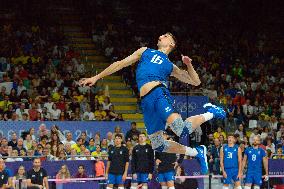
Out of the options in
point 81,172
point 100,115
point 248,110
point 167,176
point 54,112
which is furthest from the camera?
point 248,110

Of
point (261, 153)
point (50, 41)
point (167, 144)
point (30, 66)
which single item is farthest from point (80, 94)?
point (167, 144)

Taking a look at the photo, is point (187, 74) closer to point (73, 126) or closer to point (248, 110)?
point (73, 126)

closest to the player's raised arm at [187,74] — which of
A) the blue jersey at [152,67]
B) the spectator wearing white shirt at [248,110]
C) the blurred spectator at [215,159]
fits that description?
the blue jersey at [152,67]

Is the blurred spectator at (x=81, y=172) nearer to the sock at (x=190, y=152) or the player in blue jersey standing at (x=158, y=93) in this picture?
the sock at (x=190, y=152)

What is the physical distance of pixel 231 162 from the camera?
18.0m

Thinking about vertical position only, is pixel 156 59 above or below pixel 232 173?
above

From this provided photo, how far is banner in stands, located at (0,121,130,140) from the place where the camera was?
19875 millimetres

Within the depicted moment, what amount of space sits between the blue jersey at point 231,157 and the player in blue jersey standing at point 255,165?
1.02ft

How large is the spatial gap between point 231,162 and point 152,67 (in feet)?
27.2

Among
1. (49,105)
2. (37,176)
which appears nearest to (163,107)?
(37,176)

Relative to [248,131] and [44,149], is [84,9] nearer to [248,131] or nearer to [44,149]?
[248,131]

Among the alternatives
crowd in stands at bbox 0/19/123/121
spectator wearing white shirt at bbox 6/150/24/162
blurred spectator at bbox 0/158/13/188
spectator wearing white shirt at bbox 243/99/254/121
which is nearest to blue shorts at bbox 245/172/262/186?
crowd in stands at bbox 0/19/123/121

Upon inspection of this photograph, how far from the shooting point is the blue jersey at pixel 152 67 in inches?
405

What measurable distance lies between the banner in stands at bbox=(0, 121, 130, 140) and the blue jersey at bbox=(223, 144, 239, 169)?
14.4 feet
